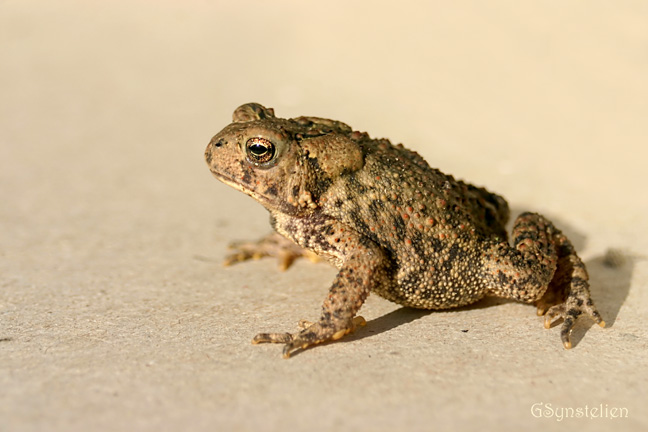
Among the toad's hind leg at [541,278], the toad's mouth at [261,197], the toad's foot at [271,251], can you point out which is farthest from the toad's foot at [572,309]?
the toad's foot at [271,251]

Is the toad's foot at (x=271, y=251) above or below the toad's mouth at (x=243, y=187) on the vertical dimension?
below

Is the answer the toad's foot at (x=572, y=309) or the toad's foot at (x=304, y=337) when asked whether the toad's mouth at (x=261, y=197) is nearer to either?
the toad's foot at (x=304, y=337)

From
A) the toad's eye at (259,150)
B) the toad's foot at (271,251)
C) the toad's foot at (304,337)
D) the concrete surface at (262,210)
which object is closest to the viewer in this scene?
the concrete surface at (262,210)

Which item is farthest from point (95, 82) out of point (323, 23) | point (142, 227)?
point (142, 227)

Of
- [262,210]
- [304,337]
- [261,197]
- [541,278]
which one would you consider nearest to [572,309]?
[541,278]

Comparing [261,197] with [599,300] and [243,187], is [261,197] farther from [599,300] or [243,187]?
[599,300]

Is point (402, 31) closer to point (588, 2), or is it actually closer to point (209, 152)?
point (588, 2)
